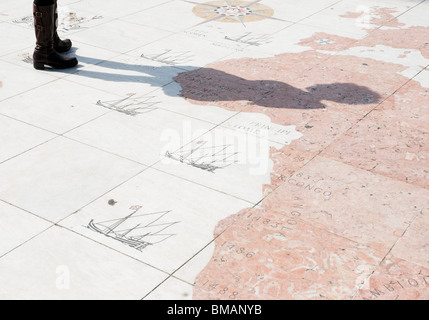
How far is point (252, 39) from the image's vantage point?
7336mm

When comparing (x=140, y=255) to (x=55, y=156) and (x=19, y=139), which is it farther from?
(x=19, y=139)

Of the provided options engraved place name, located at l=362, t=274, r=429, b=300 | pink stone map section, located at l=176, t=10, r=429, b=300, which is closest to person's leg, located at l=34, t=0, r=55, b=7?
pink stone map section, located at l=176, t=10, r=429, b=300

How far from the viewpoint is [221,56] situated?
6.78 meters

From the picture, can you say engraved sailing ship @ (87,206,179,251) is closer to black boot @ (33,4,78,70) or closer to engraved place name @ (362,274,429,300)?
engraved place name @ (362,274,429,300)

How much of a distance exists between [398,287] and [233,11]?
5.64 m

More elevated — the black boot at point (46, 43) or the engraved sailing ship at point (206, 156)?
the black boot at point (46, 43)

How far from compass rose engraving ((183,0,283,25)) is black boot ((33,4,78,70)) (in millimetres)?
2281

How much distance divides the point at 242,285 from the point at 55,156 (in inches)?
79.4

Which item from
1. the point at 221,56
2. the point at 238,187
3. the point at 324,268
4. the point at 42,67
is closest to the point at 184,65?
the point at 221,56

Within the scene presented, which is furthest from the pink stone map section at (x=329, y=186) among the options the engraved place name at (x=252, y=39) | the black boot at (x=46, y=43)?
the black boot at (x=46, y=43)

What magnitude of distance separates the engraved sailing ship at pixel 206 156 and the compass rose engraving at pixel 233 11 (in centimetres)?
342

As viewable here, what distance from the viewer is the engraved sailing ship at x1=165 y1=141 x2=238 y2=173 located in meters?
4.66

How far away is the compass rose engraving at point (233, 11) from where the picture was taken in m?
8.07

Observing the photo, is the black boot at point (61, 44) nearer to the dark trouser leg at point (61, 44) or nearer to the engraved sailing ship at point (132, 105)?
the dark trouser leg at point (61, 44)
